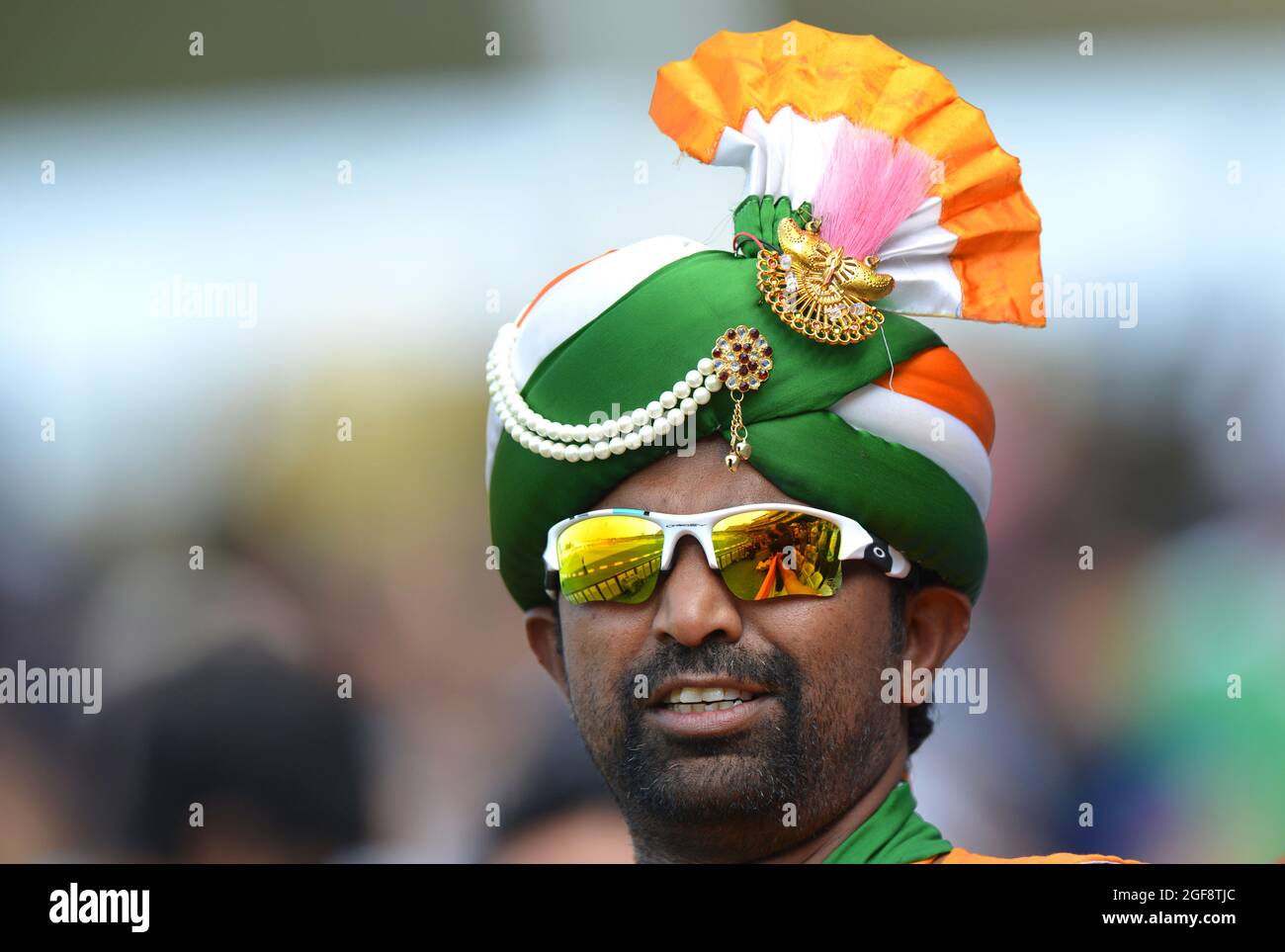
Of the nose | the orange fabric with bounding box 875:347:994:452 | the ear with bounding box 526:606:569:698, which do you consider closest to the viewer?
the nose

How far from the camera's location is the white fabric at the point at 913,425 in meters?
2.45

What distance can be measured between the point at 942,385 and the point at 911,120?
49 centimetres

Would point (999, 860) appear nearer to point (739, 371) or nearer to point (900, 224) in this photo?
point (739, 371)

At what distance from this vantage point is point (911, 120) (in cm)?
257

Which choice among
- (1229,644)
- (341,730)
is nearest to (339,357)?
(341,730)

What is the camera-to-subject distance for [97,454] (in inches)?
148


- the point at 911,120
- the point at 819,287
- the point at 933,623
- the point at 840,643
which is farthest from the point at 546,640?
the point at 911,120

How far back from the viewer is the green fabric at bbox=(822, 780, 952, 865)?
2520 mm

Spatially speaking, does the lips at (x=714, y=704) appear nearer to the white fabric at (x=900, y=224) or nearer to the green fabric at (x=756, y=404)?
the green fabric at (x=756, y=404)

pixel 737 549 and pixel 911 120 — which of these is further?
pixel 911 120

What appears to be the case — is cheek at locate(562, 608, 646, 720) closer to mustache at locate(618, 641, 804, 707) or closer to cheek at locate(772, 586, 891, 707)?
mustache at locate(618, 641, 804, 707)

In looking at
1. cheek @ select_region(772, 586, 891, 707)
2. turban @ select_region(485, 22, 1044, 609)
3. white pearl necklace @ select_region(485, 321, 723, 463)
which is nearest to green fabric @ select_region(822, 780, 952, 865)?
cheek @ select_region(772, 586, 891, 707)

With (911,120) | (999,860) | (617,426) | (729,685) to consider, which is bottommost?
(999,860)

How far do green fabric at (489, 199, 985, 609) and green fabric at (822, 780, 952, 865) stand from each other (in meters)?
0.44
